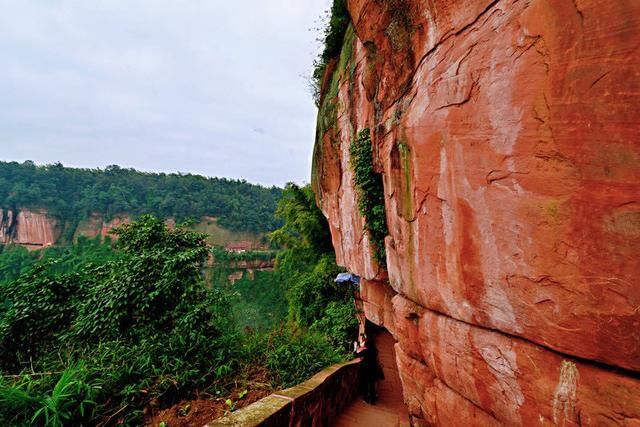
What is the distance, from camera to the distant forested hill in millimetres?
40188

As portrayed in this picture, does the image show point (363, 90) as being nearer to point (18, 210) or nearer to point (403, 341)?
point (403, 341)

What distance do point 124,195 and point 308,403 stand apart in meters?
50.1

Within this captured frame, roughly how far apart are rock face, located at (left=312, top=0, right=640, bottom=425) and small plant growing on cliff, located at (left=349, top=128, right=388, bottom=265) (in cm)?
82

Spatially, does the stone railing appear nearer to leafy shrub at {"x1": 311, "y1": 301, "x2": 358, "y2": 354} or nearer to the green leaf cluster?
the green leaf cluster

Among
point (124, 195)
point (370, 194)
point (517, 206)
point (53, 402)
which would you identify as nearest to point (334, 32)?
point (370, 194)

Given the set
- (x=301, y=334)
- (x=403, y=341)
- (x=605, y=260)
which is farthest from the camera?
(x=301, y=334)

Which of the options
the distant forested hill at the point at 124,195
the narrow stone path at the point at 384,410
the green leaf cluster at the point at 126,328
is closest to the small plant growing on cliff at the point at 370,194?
the narrow stone path at the point at 384,410

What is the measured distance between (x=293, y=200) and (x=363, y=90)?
7.14 m

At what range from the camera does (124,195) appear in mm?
43250

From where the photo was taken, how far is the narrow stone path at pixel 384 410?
4.55m

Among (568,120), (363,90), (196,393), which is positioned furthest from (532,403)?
(363,90)

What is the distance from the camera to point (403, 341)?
4.06 meters

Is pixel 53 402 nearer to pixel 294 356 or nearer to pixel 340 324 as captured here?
pixel 294 356

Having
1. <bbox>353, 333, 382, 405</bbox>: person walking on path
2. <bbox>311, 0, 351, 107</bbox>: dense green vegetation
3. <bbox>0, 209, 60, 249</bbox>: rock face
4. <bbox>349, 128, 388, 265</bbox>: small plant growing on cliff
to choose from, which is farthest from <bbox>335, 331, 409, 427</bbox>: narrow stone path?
<bbox>0, 209, 60, 249</bbox>: rock face
